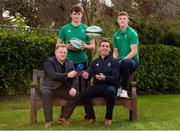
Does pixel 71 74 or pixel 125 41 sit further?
pixel 125 41

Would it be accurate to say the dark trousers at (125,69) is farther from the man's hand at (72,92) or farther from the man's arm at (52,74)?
the man's arm at (52,74)

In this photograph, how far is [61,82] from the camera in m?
7.78

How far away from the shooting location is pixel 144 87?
15.8 meters

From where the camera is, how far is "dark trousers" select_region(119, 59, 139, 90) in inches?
316

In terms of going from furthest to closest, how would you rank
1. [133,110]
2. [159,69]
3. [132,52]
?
1. [159,69]
2. [133,110]
3. [132,52]

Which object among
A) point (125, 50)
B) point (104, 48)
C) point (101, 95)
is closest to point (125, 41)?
point (125, 50)

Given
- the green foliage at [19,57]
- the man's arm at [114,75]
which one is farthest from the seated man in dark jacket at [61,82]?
the green foliage at [19,57]

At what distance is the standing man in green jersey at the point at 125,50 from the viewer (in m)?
8.09

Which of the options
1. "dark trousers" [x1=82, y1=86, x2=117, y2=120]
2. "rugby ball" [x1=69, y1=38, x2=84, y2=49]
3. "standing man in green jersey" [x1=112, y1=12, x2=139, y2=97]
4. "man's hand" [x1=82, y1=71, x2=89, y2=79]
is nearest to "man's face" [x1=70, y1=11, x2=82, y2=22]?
"rugby ball" [x1=69, y1=38, x2=84, y2=49]

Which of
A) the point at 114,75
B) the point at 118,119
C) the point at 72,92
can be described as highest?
the point at 114,75

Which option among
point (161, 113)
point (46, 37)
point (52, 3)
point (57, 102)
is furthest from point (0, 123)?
point (52, 3)

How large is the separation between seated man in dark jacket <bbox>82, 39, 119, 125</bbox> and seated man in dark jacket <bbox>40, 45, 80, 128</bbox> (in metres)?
0.23

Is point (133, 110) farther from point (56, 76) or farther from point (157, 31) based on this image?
point (157, 31)

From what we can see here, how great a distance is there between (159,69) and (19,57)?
5565mm
